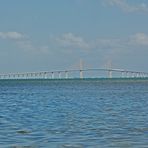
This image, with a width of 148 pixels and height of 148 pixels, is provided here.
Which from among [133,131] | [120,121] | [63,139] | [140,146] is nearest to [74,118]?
[120,121]

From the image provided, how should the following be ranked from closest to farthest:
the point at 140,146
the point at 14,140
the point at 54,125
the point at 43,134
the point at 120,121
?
1. the point at 140,146
2. the point at 14,140
3. the point at 43,134
4. the point at 54,125
5. the point at 120,121

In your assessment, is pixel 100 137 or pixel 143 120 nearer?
pixel 100 137

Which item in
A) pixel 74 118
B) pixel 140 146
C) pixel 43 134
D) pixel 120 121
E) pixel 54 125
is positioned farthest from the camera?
pixel 74 118

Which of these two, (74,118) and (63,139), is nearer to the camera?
(63,139)

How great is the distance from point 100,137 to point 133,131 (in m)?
2.67

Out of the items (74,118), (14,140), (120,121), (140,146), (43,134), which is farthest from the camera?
(74,118)

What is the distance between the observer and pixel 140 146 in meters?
20.2

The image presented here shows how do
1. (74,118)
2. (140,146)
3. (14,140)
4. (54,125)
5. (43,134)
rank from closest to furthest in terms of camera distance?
(140,146), (14,140), (43,134), (54,125), (74,118)

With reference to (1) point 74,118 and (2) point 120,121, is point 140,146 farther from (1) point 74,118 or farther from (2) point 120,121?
(1) point 74,118

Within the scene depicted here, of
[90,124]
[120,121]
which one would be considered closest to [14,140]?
[90,124]

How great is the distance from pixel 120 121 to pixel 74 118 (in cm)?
344

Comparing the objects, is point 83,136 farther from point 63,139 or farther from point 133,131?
point 133,131

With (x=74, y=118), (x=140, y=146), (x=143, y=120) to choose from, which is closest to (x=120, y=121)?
(x=143, y=120)

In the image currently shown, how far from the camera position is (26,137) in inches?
910
